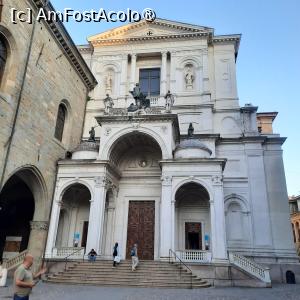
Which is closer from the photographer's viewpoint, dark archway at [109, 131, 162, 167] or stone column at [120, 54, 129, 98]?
dark archway at [109, 131, 162, 167]

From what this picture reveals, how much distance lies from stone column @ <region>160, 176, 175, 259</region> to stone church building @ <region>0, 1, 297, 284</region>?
52 mm

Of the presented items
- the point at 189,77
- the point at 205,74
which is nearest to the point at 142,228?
the point at 189,77

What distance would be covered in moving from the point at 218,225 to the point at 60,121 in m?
12.2

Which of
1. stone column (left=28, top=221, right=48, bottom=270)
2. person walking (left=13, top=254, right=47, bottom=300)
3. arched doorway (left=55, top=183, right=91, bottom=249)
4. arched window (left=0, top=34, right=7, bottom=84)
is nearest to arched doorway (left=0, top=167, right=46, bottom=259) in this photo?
stone column (left=28, top=221, right=48, bottom=270)

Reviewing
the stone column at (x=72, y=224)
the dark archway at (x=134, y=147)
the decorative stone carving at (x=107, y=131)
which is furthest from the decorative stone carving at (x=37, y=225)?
the decorative stone carving at (x=107, y=131)

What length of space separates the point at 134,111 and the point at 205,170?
5.90m

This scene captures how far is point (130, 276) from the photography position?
1399 centimetres

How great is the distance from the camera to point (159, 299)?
32.3 ft

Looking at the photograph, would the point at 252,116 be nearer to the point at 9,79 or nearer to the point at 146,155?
the point at 146,155

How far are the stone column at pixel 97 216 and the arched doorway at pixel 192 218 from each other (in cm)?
469

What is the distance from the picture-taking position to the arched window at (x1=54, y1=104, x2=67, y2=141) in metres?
19.8

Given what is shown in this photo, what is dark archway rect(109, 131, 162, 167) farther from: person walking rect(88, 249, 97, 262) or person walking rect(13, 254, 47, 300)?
person walking rect(13, 254, 47, 300)

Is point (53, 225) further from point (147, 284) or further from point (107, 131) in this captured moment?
point (147, 284)

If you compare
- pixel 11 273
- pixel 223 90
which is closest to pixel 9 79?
pixel 11 273
